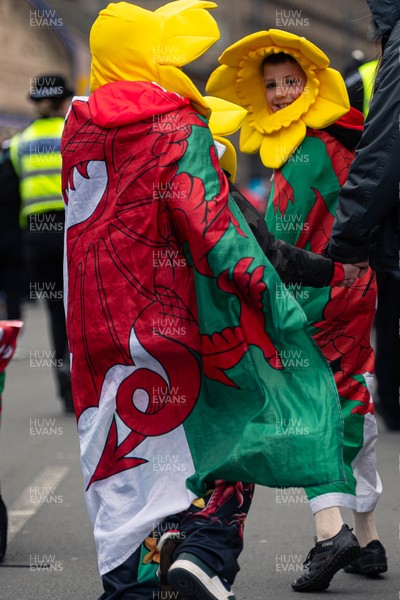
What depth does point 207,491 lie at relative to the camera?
13.9 ft

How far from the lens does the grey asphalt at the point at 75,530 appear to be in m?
5.41

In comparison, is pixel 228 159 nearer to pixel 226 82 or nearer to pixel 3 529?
pixel 226 82

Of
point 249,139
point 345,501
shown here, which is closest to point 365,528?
point 345,501

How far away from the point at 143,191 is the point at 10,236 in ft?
26.1

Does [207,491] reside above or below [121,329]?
below

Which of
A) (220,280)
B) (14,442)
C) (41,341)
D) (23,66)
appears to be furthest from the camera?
(23,66)

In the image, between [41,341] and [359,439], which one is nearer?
[359,439]

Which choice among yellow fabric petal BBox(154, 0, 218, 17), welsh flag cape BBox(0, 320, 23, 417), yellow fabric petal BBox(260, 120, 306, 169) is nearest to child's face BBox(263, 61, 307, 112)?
yellow fabric petal BBox(260, 120, 306, 169)

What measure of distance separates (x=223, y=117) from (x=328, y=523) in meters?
1.48

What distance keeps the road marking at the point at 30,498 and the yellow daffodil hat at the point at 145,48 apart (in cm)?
257

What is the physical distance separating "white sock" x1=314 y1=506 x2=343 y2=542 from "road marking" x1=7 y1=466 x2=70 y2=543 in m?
1.68

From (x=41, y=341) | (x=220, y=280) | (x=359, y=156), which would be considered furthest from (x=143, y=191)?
(x=41, y=341)

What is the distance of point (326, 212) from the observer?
5.46 m

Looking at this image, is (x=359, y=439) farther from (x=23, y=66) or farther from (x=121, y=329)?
(x=23, y=66)
